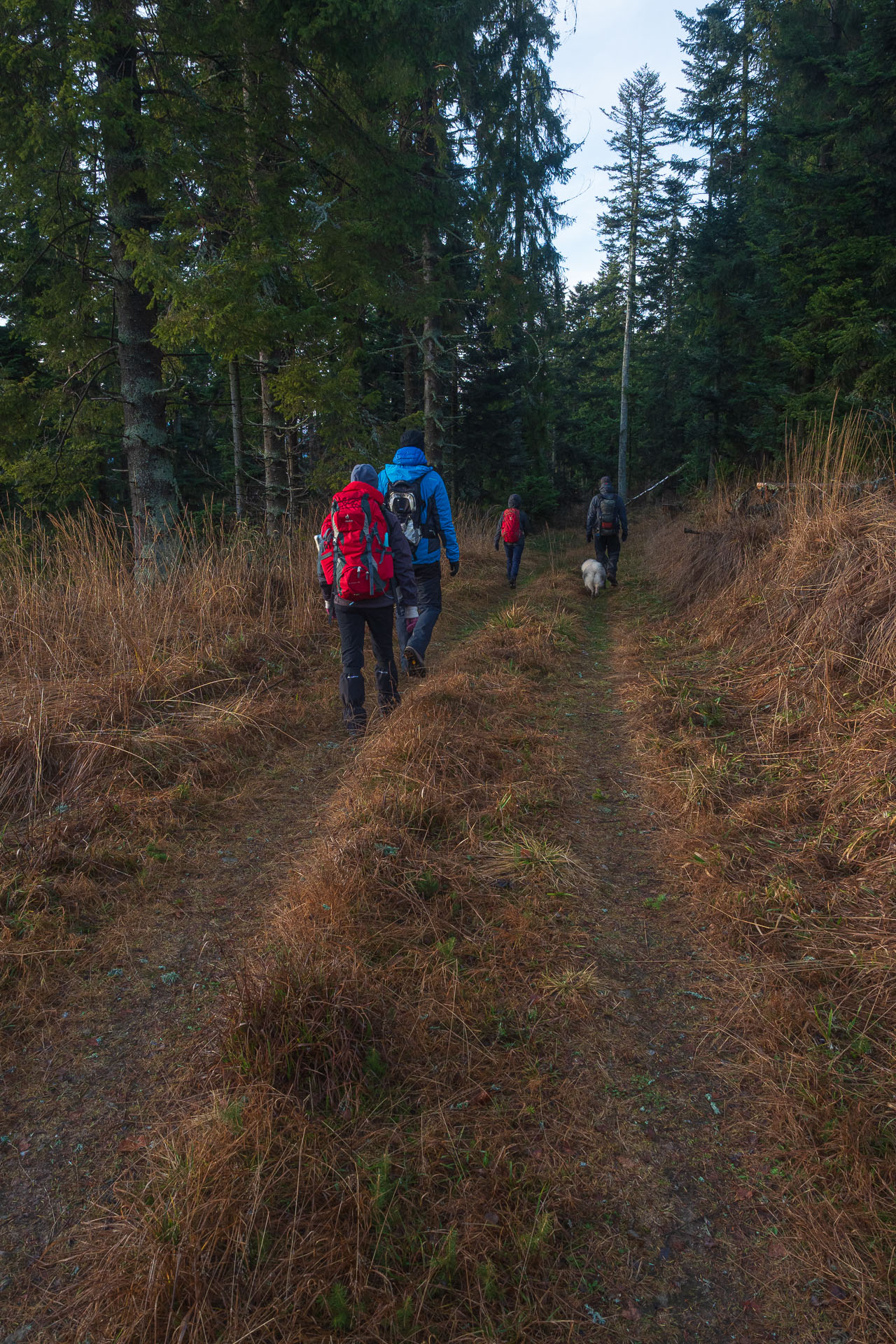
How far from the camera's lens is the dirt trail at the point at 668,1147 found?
1598 millimetres

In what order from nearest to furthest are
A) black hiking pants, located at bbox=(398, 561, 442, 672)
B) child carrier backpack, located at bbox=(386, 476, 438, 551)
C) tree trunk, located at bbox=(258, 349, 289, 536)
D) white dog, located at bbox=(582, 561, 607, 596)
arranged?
child carrier backpack, located at bbox=(386, 476, 438, 551) → black hiking pants, located at bbox=(398, 561, 442, 672) → tree trunk, located at bbox=(258, 349, 289, 536) → white dog, located at bbox=(582, 561, 607, 596)

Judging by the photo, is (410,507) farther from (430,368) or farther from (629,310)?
(629,310)

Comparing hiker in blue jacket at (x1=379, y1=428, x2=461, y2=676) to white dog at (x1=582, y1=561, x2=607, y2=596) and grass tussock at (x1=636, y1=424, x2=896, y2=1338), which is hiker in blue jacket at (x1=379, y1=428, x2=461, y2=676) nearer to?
grass tussock at (x1=636, y1=424, x2=896, y2=1338)

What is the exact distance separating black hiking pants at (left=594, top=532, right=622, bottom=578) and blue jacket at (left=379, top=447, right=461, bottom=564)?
6.32 m

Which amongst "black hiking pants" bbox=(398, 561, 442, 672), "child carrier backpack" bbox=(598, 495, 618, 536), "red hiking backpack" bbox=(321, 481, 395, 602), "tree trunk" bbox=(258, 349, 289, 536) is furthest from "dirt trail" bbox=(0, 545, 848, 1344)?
"child carrier backpack" bbox=(598, 495, 618, 536)

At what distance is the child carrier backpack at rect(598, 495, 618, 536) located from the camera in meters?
11.9

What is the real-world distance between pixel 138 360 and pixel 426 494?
3664 millimetres

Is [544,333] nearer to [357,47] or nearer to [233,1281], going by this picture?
[357,47]

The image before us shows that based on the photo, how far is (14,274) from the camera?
739 cm

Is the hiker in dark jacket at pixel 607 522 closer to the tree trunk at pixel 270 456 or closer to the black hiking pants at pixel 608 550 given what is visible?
the black hiking pants at pixel 608 550

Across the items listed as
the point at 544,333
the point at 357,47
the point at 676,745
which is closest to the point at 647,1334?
the point at 676,745

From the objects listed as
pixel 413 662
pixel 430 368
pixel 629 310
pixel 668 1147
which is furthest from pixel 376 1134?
pixel 629 310

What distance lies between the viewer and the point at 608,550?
494 inches

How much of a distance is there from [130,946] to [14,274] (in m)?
7.75
